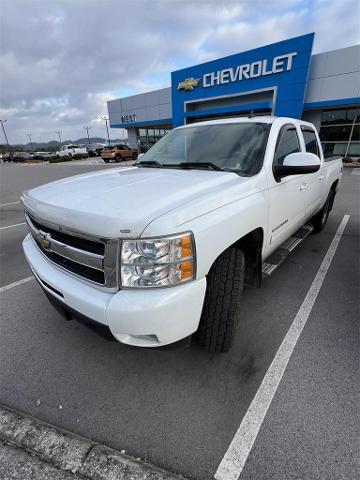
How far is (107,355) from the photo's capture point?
7.52 feet

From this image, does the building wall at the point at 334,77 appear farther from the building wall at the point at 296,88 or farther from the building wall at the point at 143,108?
the building wall at the point at 143,108

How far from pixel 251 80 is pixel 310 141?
63.0 feet

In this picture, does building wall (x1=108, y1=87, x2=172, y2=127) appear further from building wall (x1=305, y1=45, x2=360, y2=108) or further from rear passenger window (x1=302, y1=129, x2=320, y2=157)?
rear passenger window (x1=302, y1=129, x2=320, y2=157)

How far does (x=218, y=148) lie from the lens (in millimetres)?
2682

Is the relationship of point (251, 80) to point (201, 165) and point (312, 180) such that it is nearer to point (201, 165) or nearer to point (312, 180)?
point (312, 180)

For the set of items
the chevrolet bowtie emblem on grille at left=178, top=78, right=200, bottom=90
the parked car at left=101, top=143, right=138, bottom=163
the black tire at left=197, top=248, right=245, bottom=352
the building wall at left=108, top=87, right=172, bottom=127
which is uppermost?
the chevrolet bowtie emblem on grille at left=178, top=78, right=200, bottom=90

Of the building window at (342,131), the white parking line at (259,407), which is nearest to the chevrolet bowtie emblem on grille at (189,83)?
the building window at (342,131)

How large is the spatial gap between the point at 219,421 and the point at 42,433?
1095 millimetres

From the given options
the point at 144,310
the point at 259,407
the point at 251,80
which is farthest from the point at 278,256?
the point at 251,80

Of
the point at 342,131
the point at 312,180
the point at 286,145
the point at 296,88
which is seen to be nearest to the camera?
the point at 286,145

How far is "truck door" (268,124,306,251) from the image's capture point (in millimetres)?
2473

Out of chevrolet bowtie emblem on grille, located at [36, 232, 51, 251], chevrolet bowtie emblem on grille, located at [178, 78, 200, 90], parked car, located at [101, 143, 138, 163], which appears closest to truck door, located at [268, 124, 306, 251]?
chevrolet bowtie emblem on grille, located at [36, 232, 51, 251]

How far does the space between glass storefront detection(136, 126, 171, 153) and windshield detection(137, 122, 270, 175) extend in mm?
31963

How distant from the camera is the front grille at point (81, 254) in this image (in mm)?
1541
